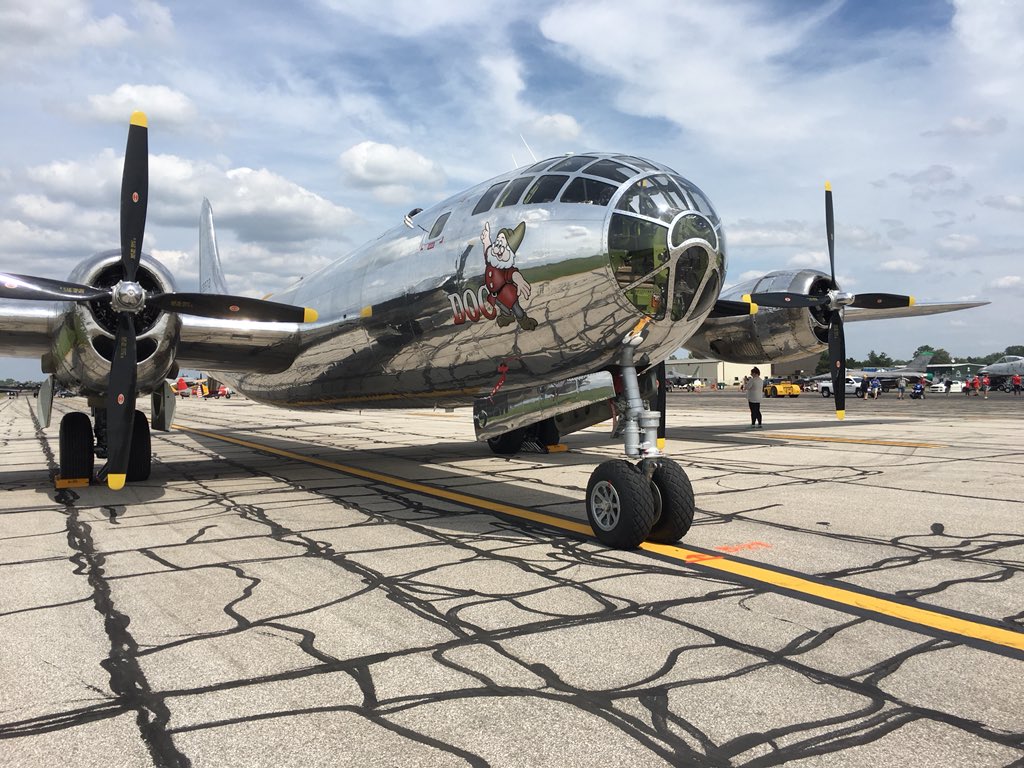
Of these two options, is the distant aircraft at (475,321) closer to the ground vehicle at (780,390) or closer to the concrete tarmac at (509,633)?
Answer: the concrete tarmac at (509,633)

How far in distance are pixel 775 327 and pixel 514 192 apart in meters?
11.1

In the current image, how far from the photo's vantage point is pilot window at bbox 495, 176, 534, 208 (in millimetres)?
8344

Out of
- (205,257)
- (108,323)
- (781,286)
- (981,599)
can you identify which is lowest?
(981,599)

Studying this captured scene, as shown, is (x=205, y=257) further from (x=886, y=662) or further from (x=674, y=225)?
(x=886, y=662)

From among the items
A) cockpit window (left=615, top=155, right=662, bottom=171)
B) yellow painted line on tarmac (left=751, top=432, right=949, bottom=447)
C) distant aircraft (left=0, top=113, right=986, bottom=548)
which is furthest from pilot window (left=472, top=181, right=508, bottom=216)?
yellow painted line on tarmac (left=751, top=432, right=949, bottom=447)

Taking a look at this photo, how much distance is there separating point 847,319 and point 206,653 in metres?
18.8

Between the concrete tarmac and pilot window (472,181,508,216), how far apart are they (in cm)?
373

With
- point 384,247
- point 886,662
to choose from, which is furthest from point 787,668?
point 384,247

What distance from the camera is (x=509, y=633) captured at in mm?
4535

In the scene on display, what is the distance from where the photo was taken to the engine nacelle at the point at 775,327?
16.9 metres

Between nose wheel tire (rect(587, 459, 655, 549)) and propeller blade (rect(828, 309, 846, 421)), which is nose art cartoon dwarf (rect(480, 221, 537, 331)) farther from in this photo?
propeller blade (rect(828, 309, 846, 421))

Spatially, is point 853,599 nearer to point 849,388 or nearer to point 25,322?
point 25,322

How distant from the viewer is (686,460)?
1399cm

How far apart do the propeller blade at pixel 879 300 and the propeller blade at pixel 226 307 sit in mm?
12011
